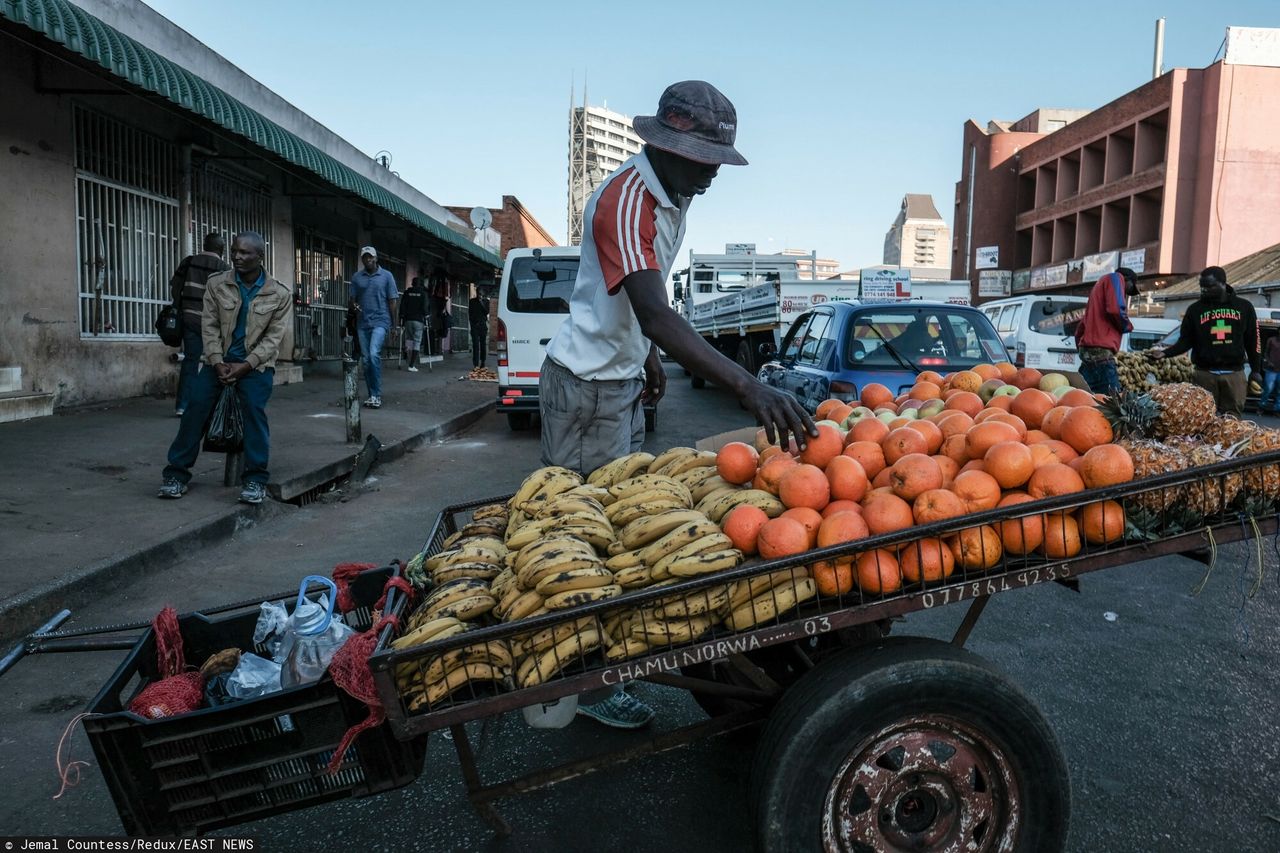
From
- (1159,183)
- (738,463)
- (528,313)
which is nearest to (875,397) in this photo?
(738,463)

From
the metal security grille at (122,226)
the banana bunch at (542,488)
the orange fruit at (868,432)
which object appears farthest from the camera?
the metal security grille at (122,226)

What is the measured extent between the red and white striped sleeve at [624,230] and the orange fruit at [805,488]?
2.75ft

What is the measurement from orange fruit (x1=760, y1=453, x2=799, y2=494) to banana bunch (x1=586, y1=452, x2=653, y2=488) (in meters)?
0.62

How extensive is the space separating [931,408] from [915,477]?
914 millimetres

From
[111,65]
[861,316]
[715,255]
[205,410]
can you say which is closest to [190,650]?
[205,410]

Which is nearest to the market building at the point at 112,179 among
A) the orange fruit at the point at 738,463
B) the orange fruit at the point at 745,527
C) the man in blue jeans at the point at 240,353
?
the man in blue jeans at the point at 240,353

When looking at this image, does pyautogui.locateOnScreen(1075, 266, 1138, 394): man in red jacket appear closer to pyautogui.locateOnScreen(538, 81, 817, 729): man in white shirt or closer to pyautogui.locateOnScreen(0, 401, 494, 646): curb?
pyautogui.locateOnScreen(538, 81, 817, 729): man in white shirt

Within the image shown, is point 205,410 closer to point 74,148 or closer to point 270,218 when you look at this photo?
point 74,148

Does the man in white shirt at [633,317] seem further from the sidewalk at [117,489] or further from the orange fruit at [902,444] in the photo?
the sidewalk at [117,489]

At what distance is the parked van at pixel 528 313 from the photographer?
1062 cm

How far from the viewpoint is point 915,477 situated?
2258 mm

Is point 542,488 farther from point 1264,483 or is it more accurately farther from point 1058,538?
point 1264,483

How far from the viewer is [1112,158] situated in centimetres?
3572

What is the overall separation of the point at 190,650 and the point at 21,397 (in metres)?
7.63
